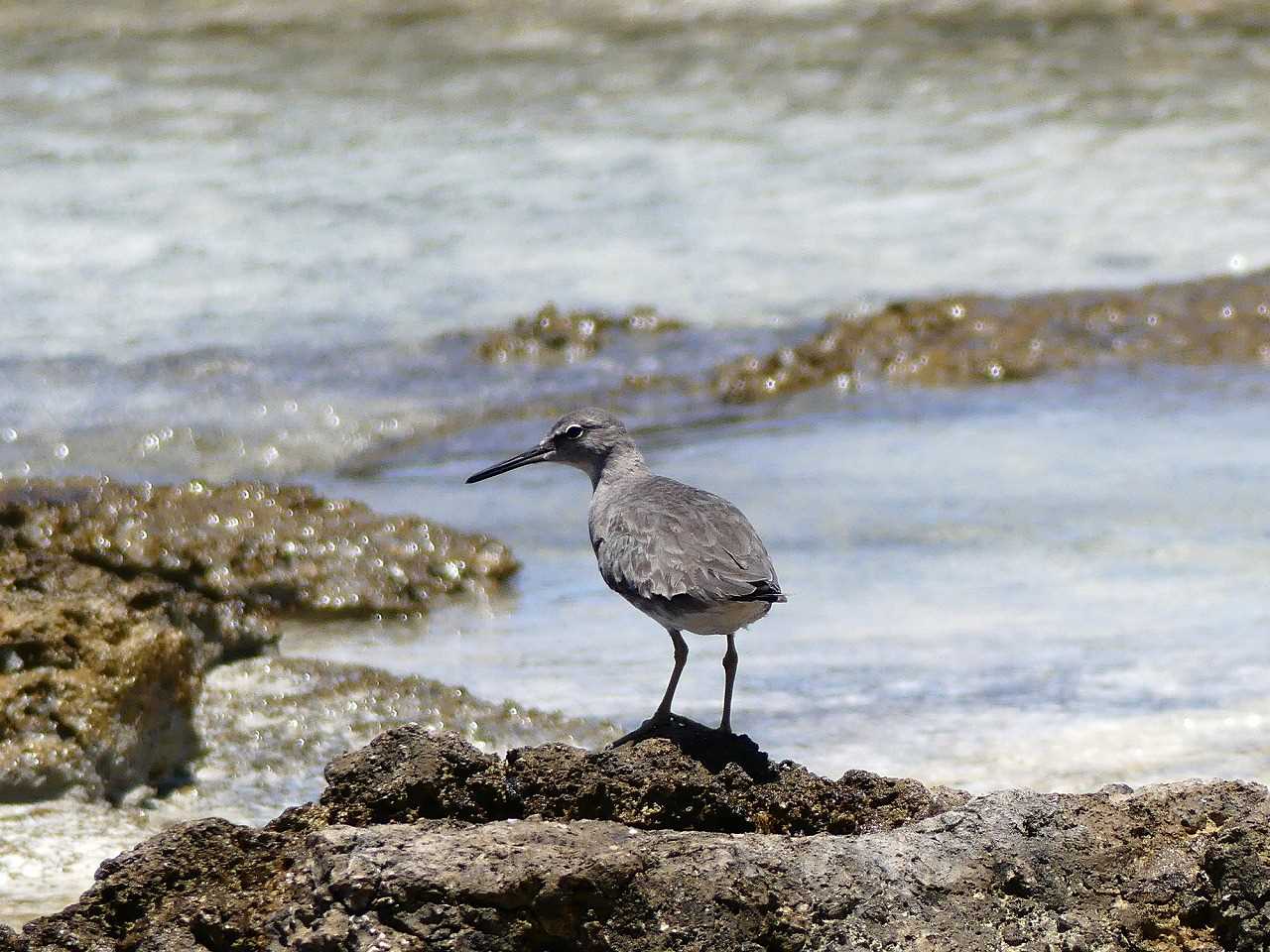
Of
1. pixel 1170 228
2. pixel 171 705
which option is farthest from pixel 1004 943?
pixel 1170 228

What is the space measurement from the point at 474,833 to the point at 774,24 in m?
14.6

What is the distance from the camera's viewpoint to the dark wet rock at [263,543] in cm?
596

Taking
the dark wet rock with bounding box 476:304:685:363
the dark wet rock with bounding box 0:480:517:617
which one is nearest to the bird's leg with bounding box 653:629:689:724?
the dark wet rock with bounding box 0:480:517:617

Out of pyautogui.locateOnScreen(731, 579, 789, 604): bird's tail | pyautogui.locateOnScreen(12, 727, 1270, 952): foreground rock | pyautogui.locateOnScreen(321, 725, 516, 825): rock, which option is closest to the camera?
pyautogui.locateOnScreen(12, 727, 1270, 952): foreground rock

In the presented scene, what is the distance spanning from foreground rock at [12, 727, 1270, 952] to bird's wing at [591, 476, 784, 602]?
660 millimetres

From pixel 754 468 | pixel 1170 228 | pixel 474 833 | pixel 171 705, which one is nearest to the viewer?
pixel 474 833

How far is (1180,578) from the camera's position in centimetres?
648

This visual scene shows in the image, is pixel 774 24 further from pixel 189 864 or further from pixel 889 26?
pixel 189 864

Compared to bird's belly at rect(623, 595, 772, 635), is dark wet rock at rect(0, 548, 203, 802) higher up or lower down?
lower down

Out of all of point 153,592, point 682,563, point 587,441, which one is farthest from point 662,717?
point 153,592

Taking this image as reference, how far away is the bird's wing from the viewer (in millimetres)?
4117

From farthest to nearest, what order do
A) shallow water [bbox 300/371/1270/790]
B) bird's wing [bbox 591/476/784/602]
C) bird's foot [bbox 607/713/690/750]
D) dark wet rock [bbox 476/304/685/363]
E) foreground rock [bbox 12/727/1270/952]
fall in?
1. dark wet rock [bbox 476/304/685/363]
2. shallow water [bbox 300/371/1270/790]
3. bird's wing [bbox 591/476/784/602]
4. bird's foot [bbox 607/713/690/750]
5. foreground rock [bbox 12/727/1270/952]

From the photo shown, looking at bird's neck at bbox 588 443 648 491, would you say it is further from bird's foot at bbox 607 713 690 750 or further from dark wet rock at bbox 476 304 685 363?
dark wet rock at bbox 476 304 685 363

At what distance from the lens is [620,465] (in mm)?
5340
